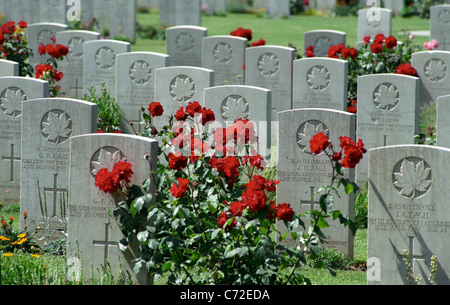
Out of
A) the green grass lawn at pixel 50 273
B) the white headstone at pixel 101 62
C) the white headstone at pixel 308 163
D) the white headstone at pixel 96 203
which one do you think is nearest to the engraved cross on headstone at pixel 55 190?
the green grass lawn at pixel 50 273

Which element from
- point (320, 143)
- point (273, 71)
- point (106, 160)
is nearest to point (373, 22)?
point (273, 71)

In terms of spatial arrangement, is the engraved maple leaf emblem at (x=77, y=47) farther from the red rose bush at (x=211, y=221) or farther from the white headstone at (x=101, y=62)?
the red rose bush at (x=211, y=221)

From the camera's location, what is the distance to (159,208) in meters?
5.47

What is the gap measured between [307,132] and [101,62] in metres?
5.80

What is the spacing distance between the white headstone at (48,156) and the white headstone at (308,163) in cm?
171

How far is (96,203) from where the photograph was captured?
5.89m

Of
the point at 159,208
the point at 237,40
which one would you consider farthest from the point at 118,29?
the point at 159,208

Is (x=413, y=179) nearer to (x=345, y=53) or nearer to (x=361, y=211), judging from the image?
(x=361, y=211)

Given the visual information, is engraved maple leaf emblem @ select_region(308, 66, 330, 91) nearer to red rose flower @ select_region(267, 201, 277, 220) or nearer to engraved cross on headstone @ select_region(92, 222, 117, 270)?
engraved cross on headstone @ select_region(92, 222, 117, 270)

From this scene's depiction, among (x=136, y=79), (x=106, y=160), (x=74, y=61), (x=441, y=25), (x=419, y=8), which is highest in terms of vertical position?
(x=419, y=8)

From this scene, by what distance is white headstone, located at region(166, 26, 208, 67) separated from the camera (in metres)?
14.4

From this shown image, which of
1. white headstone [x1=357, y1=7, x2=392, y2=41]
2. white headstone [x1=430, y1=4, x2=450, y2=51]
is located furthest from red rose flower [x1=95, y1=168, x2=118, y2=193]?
A: white headstone [x1=357, y1=7, x2=392, y2=41]

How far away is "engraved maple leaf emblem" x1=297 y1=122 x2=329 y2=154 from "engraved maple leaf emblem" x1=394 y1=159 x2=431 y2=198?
4.22ft
